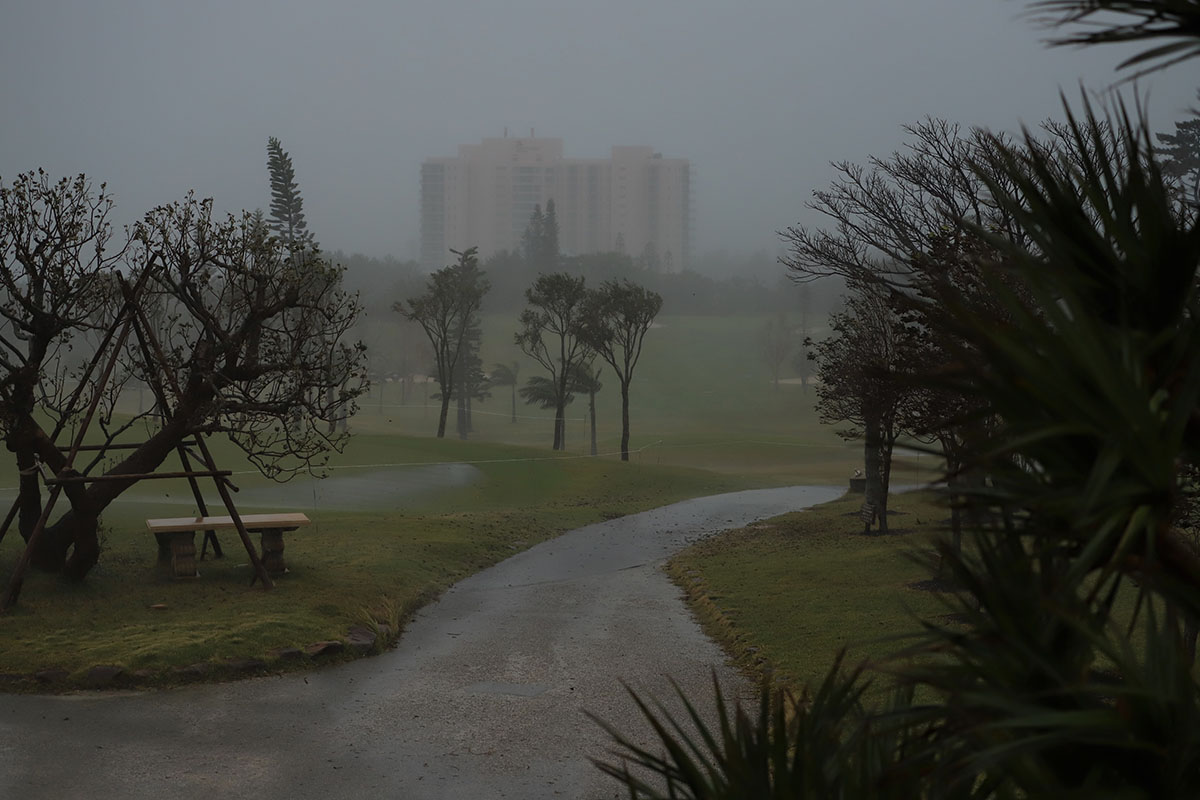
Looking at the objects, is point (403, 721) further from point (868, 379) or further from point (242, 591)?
point (868, 379)

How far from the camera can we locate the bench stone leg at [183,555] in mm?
16516

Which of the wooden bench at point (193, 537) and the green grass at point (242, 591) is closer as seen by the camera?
the green grass at point (242, 591)

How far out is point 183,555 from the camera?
16.6 metres

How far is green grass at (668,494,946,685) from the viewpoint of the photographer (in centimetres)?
1294

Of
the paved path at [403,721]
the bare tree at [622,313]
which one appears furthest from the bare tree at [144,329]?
the bare tree at [622,313]

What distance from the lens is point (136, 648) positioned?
12656 mm

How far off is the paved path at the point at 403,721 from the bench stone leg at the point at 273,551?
245 centimetres

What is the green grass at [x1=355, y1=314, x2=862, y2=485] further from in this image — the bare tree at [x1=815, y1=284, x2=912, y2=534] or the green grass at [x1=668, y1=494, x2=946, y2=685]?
the green grass at [x1=668, y1=494, x2=946, y2=685]

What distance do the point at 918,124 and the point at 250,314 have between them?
45.0 ft

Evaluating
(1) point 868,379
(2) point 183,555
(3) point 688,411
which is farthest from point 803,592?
(3) point 688,411

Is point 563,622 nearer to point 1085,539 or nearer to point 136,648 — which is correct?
point 136,648

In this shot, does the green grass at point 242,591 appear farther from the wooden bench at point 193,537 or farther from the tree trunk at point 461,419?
the tree trunk at point 461,419

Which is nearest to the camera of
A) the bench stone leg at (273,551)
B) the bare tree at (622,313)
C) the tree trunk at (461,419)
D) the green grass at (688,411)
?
the bench stone leg at (273,551)

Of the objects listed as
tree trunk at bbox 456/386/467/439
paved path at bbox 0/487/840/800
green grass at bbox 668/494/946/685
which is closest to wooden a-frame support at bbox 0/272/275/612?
paved path at bbox 0/487/840/800
